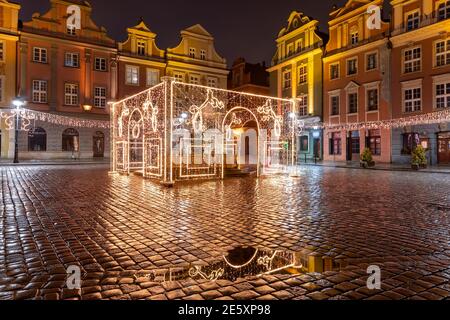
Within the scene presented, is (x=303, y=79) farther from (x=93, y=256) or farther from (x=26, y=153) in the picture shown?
(x=93, y=256)

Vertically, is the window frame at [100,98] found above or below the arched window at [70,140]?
above

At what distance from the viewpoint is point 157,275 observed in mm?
3984

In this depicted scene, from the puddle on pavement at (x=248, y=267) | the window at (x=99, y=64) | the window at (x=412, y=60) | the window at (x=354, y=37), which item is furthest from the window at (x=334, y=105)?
the puddle on pavement at (x=248, y=267)

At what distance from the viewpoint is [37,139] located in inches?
1293

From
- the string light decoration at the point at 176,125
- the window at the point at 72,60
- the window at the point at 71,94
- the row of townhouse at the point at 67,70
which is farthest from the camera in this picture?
the window at the point at 71,94

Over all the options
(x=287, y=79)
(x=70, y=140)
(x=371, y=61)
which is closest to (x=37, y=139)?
(x=70, y=140)

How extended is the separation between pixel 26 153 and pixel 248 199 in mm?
29606

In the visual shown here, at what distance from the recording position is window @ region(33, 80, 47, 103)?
32.9m

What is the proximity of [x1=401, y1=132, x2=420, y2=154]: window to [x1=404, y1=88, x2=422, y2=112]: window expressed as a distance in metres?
2.16

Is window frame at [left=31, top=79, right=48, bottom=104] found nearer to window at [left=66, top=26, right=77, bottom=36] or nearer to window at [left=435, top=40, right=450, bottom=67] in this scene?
window at [left=66, top=26, right=77, bottom=36]

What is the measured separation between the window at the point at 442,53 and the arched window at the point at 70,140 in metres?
34.3

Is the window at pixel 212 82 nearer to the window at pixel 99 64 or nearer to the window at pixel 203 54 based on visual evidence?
the window at pixel 203 54

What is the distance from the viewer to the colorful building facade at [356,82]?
3145cm
